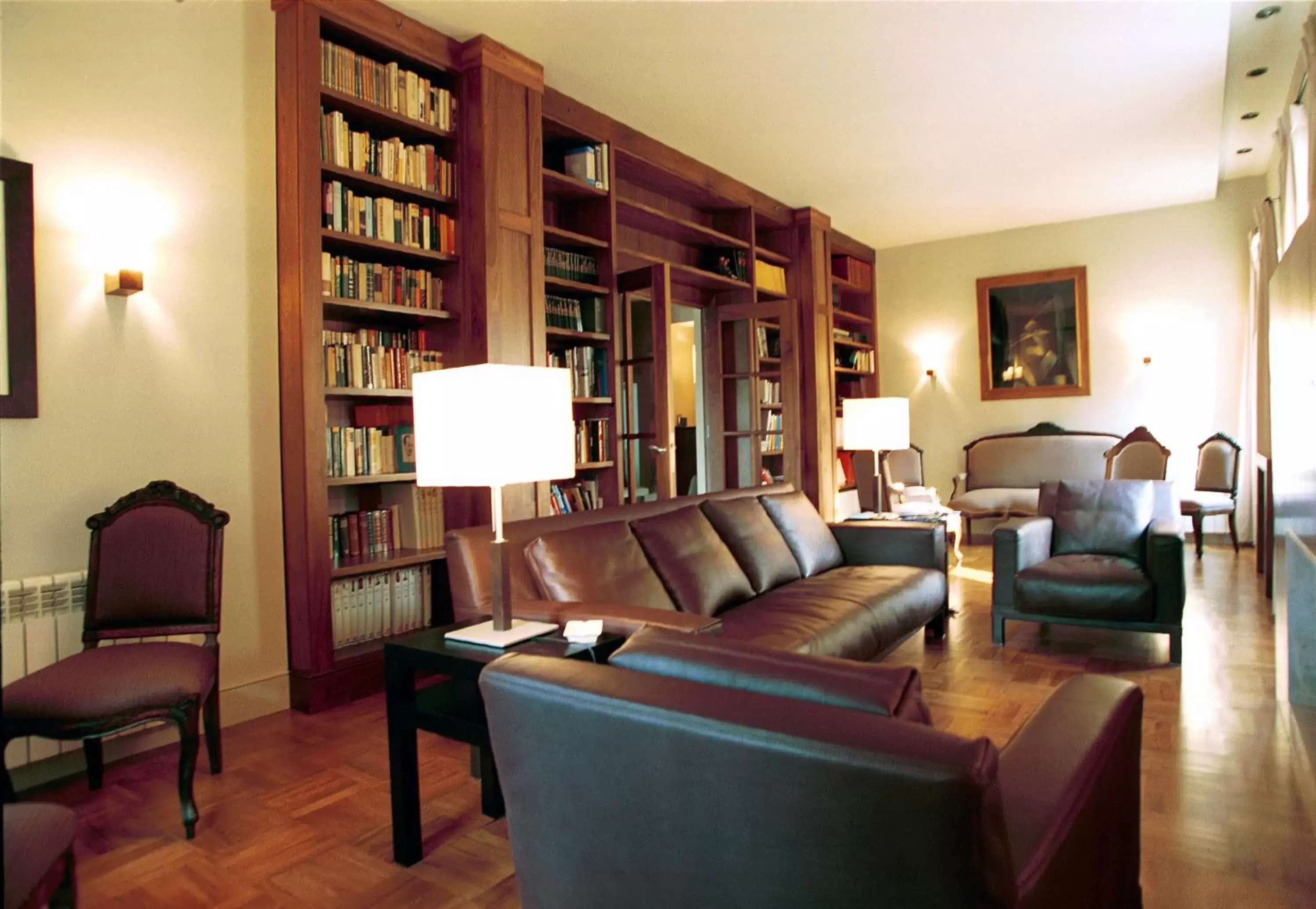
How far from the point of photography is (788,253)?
6656mm

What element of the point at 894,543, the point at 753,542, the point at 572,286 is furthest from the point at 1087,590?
the point at 572,286

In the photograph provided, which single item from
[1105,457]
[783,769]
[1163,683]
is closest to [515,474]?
[783,769]

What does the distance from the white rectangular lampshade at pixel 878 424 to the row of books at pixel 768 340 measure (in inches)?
59.7

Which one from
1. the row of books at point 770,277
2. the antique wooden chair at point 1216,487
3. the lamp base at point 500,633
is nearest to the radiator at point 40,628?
the lamp base at point 500,633

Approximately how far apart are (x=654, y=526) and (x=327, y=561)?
4.25 feet

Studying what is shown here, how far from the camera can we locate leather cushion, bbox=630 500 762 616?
9.46 feet

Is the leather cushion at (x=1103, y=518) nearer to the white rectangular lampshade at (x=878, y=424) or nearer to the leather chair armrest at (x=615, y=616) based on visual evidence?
the white rectangular lampshade at (x=878, y=424)

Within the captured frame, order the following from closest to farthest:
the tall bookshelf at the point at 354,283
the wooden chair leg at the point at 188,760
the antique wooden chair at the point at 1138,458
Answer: the wooden chair leg at the point at 188,760 → the tall bookshelf at the point at 354,283 → the antique wooden chair at the point at 1138,458

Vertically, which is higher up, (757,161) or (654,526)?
(757,161)

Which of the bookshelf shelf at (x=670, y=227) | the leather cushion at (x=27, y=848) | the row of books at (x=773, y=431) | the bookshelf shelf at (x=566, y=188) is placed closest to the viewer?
the leather cushion at (x=27, y=848)

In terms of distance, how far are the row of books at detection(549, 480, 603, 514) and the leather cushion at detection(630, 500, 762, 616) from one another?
1212 mm

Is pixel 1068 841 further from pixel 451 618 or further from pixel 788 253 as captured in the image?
pixel 788 253

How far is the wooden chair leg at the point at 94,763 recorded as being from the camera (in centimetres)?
255

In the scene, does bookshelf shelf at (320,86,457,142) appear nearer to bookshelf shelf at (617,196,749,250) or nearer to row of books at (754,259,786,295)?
bookshelf shelf at (617,196,749,250)
